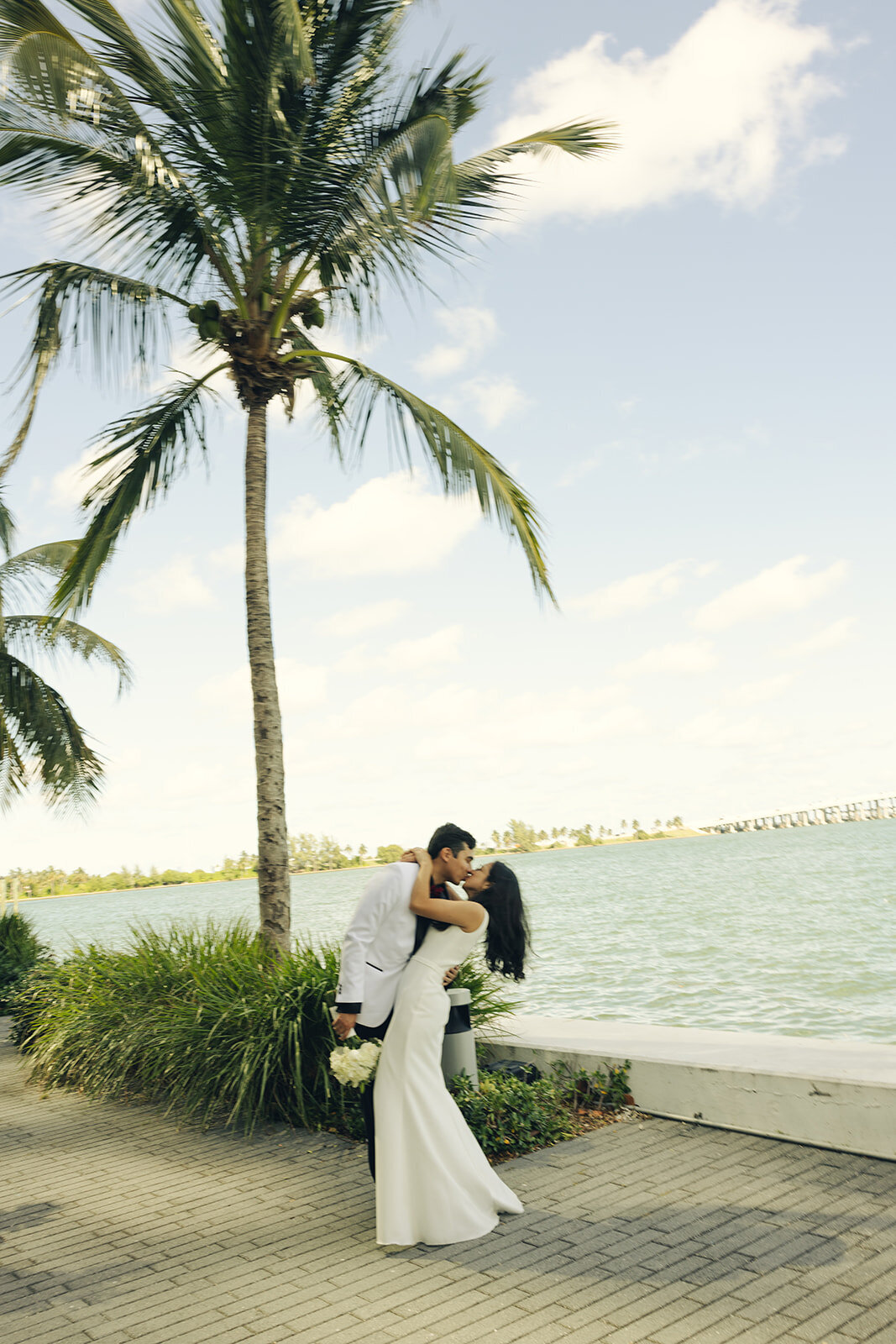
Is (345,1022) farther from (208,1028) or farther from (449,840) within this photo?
(208,1028)

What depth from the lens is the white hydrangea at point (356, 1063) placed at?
15.6ft

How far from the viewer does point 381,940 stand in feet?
15.2

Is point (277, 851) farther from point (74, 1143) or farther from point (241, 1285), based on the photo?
point (241, 1285)

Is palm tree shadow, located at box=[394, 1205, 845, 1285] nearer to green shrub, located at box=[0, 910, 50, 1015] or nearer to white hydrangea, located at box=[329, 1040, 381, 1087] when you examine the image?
white hydrangea, located at box=[329, 1040, 381, 1087]

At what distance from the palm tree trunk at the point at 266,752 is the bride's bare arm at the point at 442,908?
415 cm

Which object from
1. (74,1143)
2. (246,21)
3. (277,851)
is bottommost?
(74,1143)

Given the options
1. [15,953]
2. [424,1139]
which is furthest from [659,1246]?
[15,953]

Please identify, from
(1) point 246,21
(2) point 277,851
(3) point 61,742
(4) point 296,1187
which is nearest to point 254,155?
(1) point 246,21

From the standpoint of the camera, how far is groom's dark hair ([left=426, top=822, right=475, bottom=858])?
4.70 m

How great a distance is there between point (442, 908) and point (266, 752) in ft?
15.1

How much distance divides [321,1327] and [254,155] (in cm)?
859

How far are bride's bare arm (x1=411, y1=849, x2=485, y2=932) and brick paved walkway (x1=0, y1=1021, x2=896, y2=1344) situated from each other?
1.42 metres

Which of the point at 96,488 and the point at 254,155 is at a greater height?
the point at 254,155

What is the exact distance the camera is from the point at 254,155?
8469mm
